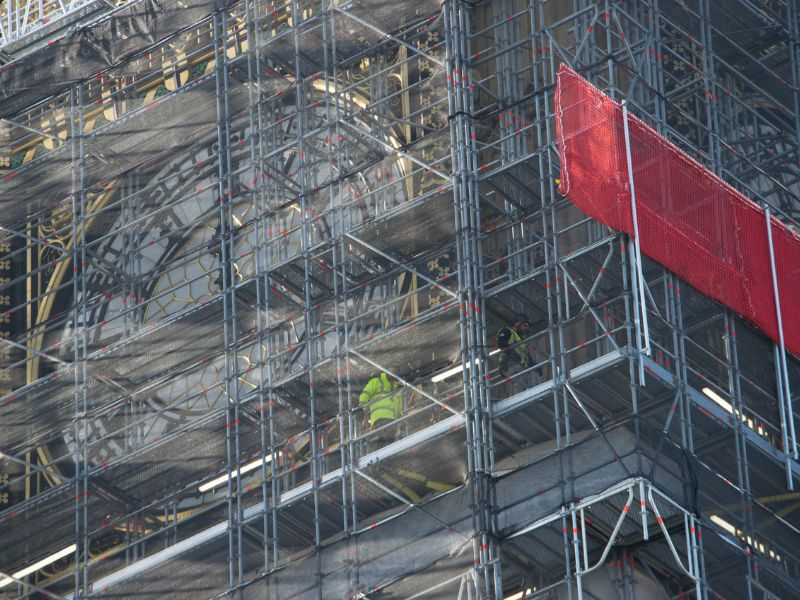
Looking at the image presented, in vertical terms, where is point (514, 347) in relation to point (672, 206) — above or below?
below

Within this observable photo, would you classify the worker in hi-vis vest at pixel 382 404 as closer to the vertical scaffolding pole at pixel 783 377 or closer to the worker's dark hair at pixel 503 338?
the worker's dark hair at pixel 503 338

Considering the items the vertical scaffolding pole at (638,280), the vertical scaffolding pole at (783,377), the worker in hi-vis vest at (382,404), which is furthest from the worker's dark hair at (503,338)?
the vertical scaffolding pole at (783,377)

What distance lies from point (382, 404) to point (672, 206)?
511 cm

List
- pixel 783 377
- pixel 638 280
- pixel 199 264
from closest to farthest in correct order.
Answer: pixel 638 280
pixel 783 377
pixel 199 264

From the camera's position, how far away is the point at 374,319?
44938 mm

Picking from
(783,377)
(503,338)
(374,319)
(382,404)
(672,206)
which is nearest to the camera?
(503,338)

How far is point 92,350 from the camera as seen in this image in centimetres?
4638

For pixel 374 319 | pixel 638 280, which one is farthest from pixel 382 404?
pixel 638 280

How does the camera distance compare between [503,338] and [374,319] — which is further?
[374,319]

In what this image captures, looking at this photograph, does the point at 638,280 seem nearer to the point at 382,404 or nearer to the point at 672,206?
the point at 672,206

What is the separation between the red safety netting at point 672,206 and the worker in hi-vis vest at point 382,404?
405cm

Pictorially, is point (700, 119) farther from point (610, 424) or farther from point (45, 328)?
point (45, 328)

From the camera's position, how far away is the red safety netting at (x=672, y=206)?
40.0 meters

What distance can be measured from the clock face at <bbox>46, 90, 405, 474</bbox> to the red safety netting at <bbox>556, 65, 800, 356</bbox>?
3.79 meters
